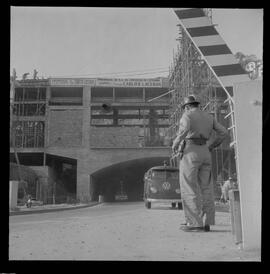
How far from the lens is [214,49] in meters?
4.07

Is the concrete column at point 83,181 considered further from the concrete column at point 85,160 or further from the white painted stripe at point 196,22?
the white painted stripe at point 196,22

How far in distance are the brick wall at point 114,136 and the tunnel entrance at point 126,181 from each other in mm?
486

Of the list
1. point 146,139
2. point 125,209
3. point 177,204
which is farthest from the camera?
point 177,204

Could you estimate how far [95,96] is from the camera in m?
4.48

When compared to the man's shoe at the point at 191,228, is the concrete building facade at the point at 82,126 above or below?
above

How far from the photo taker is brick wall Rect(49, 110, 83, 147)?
443cm

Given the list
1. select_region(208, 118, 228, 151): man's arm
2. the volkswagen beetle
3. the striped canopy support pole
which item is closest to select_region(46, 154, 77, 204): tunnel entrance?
the volkswagen beetle

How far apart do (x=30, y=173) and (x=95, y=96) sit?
1016 millimetres

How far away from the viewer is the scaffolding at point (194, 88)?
4.86 meters

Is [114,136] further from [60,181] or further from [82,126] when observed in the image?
[60,181]

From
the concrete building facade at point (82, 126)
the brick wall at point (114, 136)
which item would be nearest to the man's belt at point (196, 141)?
the concrete building facade at point (82, 126)

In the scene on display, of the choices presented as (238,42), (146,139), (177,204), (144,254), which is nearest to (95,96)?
(146,139)

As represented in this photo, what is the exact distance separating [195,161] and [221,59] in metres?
1.00
